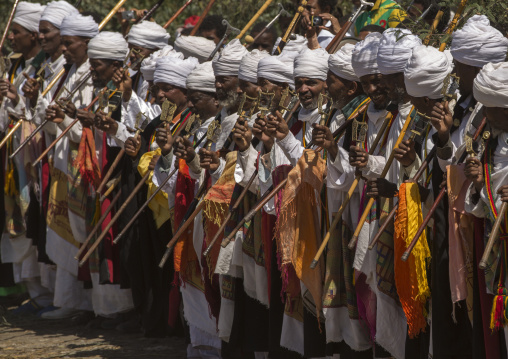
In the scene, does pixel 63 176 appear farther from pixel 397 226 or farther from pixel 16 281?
pixel 397 226

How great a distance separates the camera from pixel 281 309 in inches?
316

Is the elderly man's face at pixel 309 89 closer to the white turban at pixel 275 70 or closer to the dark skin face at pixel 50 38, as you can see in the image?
the white turban at pixel 275 70

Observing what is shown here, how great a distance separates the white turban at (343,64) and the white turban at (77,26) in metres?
4.10

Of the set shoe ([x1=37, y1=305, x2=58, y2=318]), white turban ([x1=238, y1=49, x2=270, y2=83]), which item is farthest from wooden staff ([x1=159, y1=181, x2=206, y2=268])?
shoe ([x1=37, y1=305, x2=58, y2=318])

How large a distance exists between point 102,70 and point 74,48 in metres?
0.88

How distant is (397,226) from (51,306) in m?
5.90

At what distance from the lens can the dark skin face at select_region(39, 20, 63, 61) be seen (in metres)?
11.6

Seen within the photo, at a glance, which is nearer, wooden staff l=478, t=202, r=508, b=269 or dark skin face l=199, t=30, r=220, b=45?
wooden staff l=478, t=202, r=508, b=269

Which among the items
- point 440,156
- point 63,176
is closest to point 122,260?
point 63,176

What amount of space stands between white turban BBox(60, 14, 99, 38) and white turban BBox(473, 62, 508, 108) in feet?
18.8

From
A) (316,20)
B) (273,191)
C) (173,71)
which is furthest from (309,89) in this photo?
(173,71)

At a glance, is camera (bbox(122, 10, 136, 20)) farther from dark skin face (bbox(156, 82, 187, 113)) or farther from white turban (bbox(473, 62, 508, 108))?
white turban (bbox(473, 62, 508, 108))

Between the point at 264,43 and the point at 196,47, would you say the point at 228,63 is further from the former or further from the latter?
the point at 264,43

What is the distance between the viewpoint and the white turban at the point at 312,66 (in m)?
7.84
